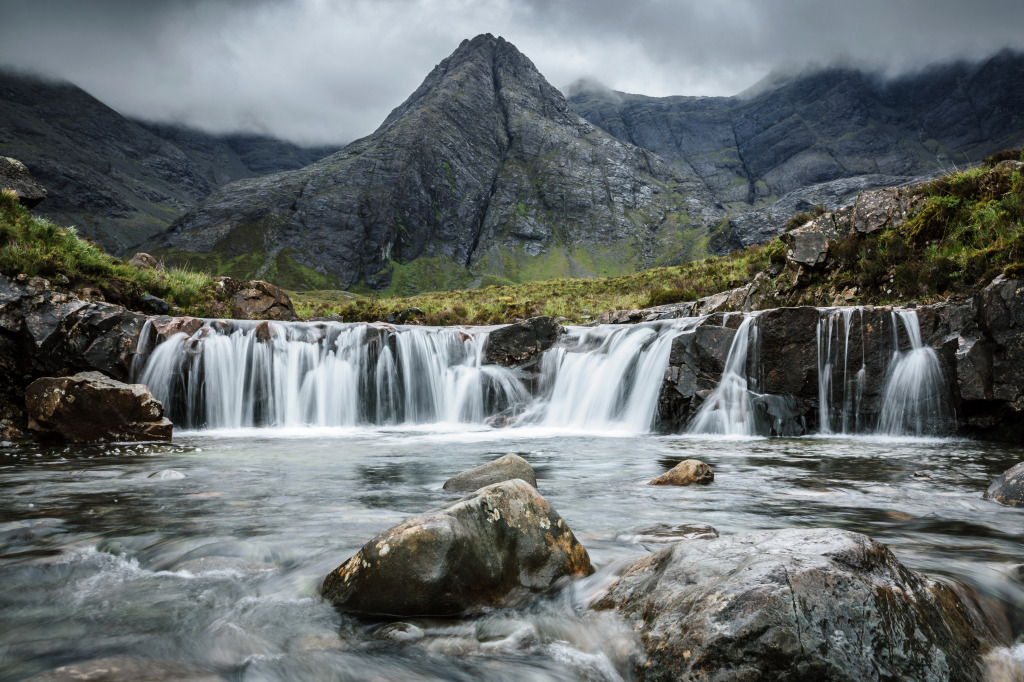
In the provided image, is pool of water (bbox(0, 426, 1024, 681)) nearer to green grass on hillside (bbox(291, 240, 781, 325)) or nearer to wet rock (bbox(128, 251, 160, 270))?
wet rock (bbox(128, 251, 160, 270))

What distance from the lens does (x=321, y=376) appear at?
55.2ft

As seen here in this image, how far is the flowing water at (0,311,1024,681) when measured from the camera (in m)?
3.10

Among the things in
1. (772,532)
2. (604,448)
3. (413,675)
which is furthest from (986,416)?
(413,675)

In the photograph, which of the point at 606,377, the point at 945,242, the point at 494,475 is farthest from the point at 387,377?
the point at 945,242

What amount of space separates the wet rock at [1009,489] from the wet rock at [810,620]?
395 cm

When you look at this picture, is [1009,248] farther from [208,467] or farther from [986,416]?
[208,467]

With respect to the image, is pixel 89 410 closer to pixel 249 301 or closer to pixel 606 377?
pixel 249 301

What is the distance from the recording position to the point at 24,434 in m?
11.7

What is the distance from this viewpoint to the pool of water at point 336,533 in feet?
10.0

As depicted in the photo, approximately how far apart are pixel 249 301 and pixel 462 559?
21009 millimetres

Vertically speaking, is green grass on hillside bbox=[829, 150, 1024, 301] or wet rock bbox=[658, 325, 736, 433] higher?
green grass on hillside bbox=[829, 150, 1024, 301]

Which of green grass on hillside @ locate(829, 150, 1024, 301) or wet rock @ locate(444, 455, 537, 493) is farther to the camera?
green grass on hillside @ locate(829, 150, 1024, 301)

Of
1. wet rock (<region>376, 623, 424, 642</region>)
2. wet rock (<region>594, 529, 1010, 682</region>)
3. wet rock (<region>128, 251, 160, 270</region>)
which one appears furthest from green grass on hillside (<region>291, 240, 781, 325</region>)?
wet rock (<region>376, 623, 424, 642</region>)

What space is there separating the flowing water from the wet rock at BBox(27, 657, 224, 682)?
0.09 m
